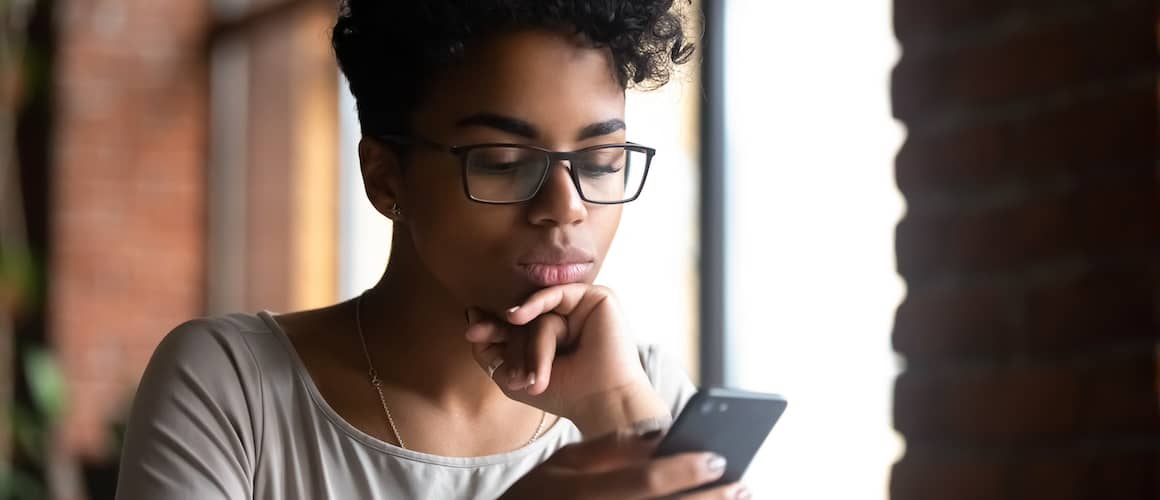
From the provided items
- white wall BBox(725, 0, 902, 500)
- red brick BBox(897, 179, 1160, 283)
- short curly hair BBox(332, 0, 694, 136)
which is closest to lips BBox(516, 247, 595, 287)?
short curly hair BBox(332, 0, 694, 136)

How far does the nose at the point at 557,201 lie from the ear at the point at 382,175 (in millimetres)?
192

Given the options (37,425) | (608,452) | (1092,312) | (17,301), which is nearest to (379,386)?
(608,452)

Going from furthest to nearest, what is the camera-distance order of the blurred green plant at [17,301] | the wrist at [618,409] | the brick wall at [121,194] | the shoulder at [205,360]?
the brick wall at [121,194], the blurred green plant at [17,301], the shoulder at [205,360], the wrist at [618,409]

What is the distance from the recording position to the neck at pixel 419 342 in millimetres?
1690

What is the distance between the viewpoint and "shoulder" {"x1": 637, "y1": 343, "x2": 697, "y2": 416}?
6.08 feet

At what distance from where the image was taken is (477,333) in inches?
60.8

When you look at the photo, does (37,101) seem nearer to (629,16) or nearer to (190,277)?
(190,277)

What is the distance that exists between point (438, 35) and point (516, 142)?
5.9 inches

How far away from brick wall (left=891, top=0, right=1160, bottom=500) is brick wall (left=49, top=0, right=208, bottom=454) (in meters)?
3.69

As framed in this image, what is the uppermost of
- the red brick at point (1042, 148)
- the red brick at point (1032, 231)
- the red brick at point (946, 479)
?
the red brick at point (1042, 148)

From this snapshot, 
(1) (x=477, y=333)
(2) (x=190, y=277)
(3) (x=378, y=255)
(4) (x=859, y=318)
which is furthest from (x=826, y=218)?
(2) (x=190, y=277)

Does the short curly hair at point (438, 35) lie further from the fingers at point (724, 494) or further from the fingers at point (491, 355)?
the fingers at point (724, 494)

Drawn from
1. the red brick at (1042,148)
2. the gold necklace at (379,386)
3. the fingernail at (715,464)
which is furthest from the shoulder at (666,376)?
the fingernail at (715,464)

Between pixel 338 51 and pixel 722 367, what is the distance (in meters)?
1.81
